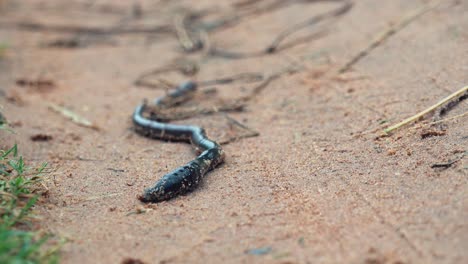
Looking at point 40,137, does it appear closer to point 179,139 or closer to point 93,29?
point 179,139

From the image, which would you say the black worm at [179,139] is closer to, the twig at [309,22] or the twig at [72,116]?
the twig at [72,116]

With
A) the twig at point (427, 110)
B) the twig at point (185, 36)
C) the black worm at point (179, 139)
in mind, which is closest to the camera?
the black worm at point (179, 139)

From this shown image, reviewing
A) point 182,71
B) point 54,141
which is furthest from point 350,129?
point 182,71

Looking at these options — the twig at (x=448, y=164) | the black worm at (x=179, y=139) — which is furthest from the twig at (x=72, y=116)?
the twig at (x=448, y=164)

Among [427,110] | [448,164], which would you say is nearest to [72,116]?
[427,110]

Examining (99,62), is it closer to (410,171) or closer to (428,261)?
(410,171)

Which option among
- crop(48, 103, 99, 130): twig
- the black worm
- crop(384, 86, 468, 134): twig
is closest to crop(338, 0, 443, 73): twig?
crop(384, 86, 468, 134): twig
